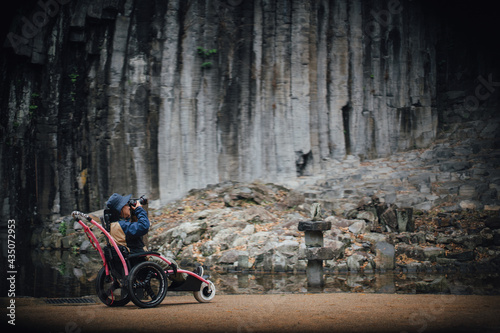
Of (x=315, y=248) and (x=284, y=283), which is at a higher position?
(x=315, y=248)

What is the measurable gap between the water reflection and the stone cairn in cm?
21

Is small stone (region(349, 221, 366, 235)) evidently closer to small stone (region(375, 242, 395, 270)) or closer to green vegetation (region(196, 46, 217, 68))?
small stone (region(375, 242, 395, 270))

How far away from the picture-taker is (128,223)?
5.84m

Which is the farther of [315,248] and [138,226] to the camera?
[315,248]

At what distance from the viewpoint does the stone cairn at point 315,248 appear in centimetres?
823

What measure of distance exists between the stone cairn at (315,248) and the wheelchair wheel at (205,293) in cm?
241

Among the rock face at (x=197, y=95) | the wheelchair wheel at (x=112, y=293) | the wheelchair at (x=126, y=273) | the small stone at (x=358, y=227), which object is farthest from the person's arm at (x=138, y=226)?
the rock face at (x=197, y=95)

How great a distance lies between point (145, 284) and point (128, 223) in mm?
737

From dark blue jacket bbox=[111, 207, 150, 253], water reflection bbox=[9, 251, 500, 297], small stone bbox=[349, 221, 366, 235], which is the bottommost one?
water reflection bbox=[9, 251, 500, 297]

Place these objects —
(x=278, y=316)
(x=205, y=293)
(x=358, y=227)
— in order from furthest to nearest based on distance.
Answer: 1. (x=358, y=227)
2. (x=205, y=293)
3. (x=278, y=316)

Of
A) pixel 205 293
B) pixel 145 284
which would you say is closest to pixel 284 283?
pixel 205 293

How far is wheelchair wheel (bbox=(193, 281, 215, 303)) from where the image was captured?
6316mm

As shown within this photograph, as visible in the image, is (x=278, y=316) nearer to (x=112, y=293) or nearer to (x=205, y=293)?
(x=205, y=293)

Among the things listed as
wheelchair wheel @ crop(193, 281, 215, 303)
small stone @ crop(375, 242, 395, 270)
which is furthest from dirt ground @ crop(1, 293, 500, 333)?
small stone @ crop(375, 242, 395, 270)
